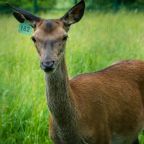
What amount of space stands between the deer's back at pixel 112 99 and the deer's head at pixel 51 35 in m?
0.79

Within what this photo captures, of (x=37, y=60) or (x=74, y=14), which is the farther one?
(x=37, y=60)

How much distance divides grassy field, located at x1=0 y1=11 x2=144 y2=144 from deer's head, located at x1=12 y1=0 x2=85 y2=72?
6.49 ft

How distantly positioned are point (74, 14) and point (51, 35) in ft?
1.79

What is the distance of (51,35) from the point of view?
6.05 meters

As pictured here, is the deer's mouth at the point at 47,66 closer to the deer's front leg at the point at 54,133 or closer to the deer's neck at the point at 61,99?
the deer's neck at the point at 61,99

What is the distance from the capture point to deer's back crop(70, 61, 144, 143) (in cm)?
666

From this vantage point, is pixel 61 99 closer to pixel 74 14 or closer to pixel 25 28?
pixel 74 14

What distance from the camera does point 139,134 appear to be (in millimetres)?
7910

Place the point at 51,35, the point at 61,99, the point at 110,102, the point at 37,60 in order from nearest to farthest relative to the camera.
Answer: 1. the point at 51,35
2. the point at 61,99
3. the point at 110,102
4. the point at 37,60

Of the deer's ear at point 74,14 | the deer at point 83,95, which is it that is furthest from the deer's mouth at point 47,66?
the deer's ear at point 74,14

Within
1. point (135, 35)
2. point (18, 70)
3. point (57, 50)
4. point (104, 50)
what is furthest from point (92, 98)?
point (135, 35)

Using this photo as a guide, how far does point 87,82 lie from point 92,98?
0.25 m

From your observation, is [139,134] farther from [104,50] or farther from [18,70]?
[104,50]

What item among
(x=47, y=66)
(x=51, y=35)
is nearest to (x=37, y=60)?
(x=51, y=35)
